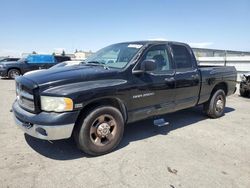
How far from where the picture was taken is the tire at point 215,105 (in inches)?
232

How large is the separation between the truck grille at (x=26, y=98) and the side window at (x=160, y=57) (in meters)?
2.28

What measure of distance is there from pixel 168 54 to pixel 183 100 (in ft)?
3.64

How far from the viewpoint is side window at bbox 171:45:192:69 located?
4850mm

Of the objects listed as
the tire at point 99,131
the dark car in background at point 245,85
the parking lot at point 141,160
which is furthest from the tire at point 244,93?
the tire at point 99,131

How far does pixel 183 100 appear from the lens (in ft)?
16.3

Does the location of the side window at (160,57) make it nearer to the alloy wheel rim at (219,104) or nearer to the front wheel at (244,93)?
the alloy wheel rim at (219,104)

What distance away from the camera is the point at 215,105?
234 inches

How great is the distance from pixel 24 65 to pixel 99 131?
14411mm

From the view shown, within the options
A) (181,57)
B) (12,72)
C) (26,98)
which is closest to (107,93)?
(26,98)

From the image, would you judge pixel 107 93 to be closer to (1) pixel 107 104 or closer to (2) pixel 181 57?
(1) pixel 107 104

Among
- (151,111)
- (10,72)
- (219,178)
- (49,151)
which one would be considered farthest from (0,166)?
(10,72)

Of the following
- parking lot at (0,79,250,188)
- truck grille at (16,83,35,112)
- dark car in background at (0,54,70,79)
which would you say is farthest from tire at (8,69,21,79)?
truck grille at (16,83,35,112)

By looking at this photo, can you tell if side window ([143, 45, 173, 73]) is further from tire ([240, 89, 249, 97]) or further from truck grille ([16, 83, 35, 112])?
tire ([240, 89, 249, 97])

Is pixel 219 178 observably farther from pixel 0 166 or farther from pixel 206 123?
pixel 0 166
